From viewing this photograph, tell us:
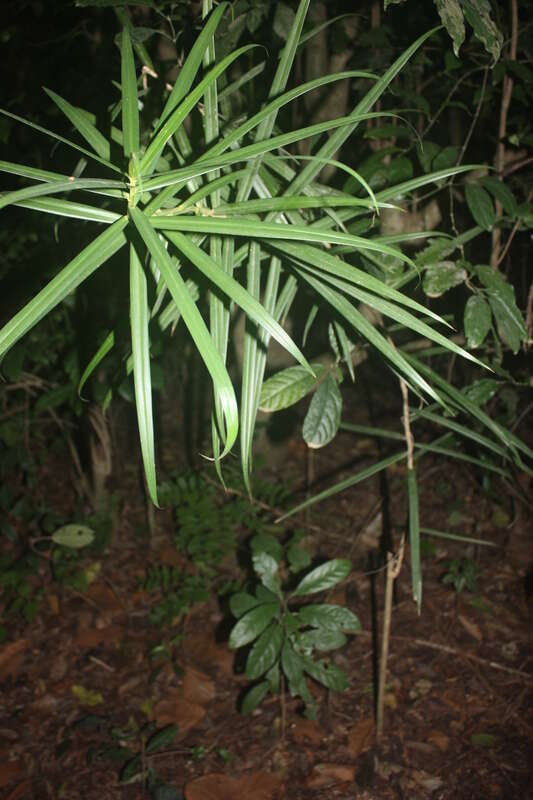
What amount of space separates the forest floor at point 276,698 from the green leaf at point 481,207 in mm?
671

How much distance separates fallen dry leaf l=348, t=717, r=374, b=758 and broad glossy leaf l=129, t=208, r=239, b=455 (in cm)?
107

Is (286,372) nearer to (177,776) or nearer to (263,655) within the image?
(263,655)

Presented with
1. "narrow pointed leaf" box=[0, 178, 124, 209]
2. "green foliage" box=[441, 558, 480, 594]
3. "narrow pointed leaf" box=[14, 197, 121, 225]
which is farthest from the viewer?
"green foliage" box=[441, 558, 480, 594]

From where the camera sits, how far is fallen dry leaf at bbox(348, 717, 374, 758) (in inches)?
49.5

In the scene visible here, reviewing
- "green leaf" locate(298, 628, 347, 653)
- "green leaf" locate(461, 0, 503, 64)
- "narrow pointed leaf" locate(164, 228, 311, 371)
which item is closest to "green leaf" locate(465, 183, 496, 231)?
"green leaf" locate(461, 0, 503, 64)

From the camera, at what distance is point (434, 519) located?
1951 millimetres

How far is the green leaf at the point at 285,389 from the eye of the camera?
88 centimetres

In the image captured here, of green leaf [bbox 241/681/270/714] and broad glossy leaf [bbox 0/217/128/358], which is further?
green leaf [bbox 241/681/270/714]

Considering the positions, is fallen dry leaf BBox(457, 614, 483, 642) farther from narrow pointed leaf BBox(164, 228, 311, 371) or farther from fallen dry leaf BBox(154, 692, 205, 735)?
narrow pointed leaf BBox(164, 228, 311, 371)

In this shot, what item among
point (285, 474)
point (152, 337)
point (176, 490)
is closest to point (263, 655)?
point (152, 337)

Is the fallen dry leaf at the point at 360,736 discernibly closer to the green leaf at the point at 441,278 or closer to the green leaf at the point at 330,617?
the green leaf at the point at 330,617

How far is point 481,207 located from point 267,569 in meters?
0.84

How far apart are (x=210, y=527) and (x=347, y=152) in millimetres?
1193

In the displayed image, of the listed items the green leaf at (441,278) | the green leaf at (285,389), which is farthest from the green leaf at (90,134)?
the green leaf at (441,278)
